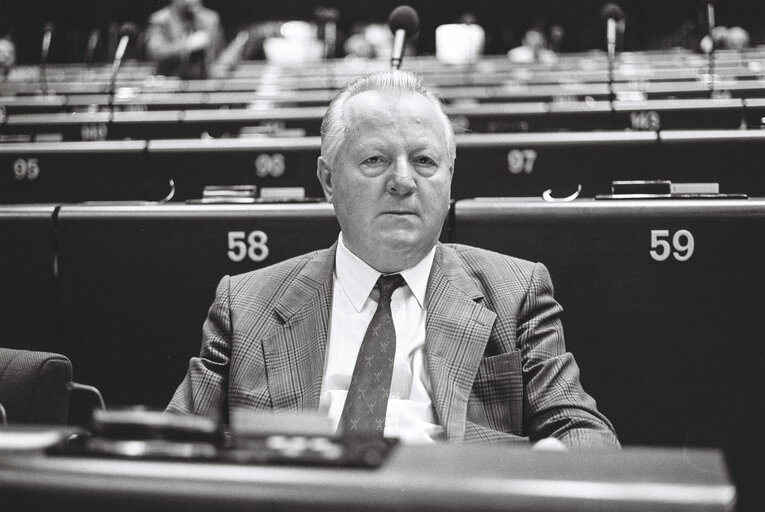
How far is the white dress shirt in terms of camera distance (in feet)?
4.81

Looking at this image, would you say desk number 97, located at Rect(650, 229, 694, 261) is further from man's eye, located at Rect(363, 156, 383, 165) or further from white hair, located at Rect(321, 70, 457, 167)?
man's eye, located at Rect(363, 156, 383, 165)

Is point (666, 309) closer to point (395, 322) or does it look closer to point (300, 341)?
point (395, 322)

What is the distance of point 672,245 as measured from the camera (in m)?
1.77

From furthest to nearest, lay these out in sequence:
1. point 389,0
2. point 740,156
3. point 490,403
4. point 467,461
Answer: point 389,0
point 740,156
point 490,403
point 467,461

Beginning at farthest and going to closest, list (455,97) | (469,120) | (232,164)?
(455,97), (469,120), (232,164)

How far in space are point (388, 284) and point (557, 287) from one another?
447 mm

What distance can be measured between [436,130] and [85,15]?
35.8 ft

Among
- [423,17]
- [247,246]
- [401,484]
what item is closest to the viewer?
[401,484]

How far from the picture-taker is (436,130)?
1.58 m

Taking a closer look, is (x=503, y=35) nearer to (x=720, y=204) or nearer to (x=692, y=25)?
(x=692, y=25)

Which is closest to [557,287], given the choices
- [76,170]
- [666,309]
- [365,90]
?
[666,309]

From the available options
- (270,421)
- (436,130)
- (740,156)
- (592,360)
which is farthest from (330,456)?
(740,156)

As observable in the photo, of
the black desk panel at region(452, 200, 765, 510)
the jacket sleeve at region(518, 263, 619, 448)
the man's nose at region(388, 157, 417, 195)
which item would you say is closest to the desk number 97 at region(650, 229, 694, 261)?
the black desk panel at region(452, 200, 765, 510)

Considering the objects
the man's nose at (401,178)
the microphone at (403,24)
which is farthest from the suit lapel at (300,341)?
the microphone at (403,24)
